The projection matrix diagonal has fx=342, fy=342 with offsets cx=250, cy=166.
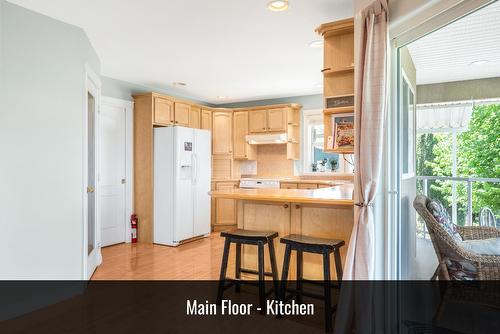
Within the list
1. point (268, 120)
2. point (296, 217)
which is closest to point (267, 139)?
point (268, 120)

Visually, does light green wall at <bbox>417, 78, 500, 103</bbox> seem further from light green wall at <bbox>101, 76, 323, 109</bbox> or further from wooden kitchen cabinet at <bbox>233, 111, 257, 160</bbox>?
wooden kitchen cabinet at <bbox>233, 111, 257, 160</bbox>

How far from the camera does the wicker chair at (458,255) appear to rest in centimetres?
164

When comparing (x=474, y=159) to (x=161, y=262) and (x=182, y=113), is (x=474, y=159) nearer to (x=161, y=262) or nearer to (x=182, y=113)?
(x=161, y=262)

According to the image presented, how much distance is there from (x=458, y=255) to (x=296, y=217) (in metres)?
1.34

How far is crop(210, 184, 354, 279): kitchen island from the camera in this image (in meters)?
2.76

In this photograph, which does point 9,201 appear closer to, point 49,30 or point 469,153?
point 49,30

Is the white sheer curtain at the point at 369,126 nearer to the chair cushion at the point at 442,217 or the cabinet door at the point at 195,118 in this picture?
the chair cushion at the point at 442,217

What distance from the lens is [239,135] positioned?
6410 mm

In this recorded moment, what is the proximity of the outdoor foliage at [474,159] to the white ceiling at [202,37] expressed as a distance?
1.42m

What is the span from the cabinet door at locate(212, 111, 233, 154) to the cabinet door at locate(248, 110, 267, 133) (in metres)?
0.40

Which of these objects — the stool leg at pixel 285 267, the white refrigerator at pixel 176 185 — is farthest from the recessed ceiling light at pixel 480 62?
the white refrigerator at pixel 176 185

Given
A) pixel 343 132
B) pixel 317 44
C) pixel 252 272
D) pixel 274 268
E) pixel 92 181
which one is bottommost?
pixel 252 272

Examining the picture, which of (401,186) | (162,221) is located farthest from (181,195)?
(401,186)

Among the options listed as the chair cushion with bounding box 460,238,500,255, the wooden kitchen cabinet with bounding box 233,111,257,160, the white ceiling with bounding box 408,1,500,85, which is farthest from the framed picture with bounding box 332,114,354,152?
the wooden kitchen cabinet with bounding box 233,111,257,160
